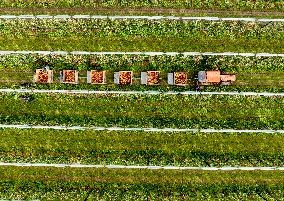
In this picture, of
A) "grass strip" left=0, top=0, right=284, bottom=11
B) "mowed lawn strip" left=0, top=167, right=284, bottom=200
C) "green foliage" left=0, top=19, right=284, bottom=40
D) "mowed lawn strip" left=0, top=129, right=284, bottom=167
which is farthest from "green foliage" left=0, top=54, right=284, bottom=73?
"mowed lawn strip" left=0, top=167, right=284, bottom=200

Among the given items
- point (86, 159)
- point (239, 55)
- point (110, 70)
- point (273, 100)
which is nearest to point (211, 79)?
point (239, 55)

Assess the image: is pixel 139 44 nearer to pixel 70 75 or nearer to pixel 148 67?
pixel 148 67

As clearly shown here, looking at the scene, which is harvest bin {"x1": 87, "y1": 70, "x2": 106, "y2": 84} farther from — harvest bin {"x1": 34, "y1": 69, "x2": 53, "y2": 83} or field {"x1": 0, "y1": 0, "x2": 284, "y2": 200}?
harvest bin {"x1": 34, "y1": 69, "x2": 53, "y2": 83}

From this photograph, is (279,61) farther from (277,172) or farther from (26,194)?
(26,194)

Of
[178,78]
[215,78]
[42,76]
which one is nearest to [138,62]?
[178,78]

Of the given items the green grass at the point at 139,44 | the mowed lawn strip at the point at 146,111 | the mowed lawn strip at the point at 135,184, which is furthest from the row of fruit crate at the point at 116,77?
the mowed lawn strip at the point at 135,184

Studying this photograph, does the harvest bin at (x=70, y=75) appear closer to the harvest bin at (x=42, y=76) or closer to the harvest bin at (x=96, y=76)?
the harvest bin at (x=96, y=76)
